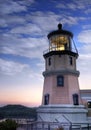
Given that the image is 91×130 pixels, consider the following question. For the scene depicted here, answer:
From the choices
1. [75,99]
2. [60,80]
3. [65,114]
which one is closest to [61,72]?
[60,80]

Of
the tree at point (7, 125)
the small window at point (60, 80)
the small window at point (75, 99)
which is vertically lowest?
the tree at point (7, 125)

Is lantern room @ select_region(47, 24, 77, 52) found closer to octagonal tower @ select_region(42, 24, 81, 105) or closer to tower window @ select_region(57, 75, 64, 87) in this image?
octagonal tower @ select_region(42, 24, 81, 105)

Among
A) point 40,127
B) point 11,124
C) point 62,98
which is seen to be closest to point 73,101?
point 62,98

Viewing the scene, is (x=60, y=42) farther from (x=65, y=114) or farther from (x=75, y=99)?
(x=65, y=114)

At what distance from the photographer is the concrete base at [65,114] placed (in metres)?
22.4

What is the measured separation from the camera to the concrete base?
881 inches

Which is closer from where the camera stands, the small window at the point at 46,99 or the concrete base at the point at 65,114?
the concrete base at the point at 65,114

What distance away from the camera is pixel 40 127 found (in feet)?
74.0

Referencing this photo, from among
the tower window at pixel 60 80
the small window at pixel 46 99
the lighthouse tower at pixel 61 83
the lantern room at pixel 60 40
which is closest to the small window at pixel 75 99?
the lighthouse tower at pixel 61 83

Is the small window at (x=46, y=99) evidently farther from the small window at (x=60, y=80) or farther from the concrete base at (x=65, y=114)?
the small window at (x=60, y=80)

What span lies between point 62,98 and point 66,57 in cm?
448

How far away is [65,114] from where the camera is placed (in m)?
22.5

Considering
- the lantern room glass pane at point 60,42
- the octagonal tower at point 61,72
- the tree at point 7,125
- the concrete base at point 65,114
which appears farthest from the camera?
the lantern room glass pane at point 60,42

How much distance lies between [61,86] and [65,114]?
297 cm
